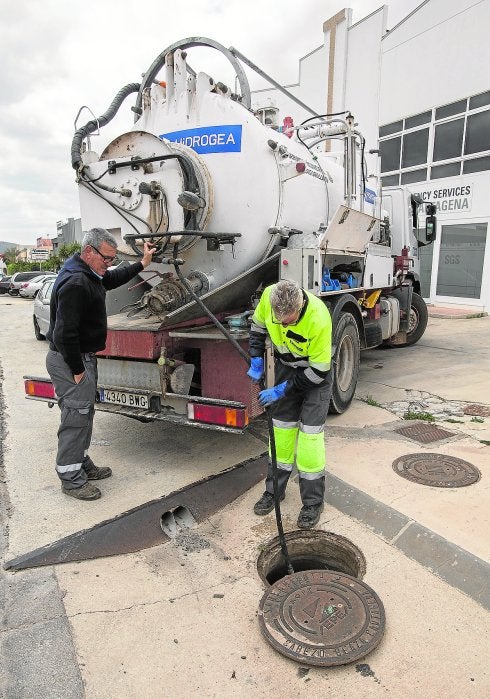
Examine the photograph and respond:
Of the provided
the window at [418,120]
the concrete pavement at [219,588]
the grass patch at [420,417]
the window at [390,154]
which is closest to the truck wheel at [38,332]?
the concrete pavement at [219,588]

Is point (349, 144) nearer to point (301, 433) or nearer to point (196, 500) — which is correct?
point (301, 433)

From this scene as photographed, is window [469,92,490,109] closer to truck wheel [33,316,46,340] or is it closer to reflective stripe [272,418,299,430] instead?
truck wheel [33,316,46,340]

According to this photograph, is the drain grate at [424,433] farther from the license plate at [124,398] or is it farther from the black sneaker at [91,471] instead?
the black sneaker at [91,471]

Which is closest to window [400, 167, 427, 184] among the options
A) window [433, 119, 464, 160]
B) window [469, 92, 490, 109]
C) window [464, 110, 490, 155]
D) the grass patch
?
window [433, 119, 464, 160]

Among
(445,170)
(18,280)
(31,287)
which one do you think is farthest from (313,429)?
(18,280)

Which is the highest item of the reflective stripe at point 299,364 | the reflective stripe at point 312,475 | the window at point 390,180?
the window at point 390,180

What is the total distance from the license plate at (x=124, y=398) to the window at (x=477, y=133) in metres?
13.4

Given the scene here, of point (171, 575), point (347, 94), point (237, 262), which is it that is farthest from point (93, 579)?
point (347, 94)

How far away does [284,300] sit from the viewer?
2.80m

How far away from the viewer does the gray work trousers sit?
3527 millimetres

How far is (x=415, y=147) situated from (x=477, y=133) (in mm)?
2100

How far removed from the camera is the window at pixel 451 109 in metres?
13.8

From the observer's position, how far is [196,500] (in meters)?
3.47

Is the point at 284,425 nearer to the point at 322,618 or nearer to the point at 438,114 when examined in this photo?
the point at 322,618
